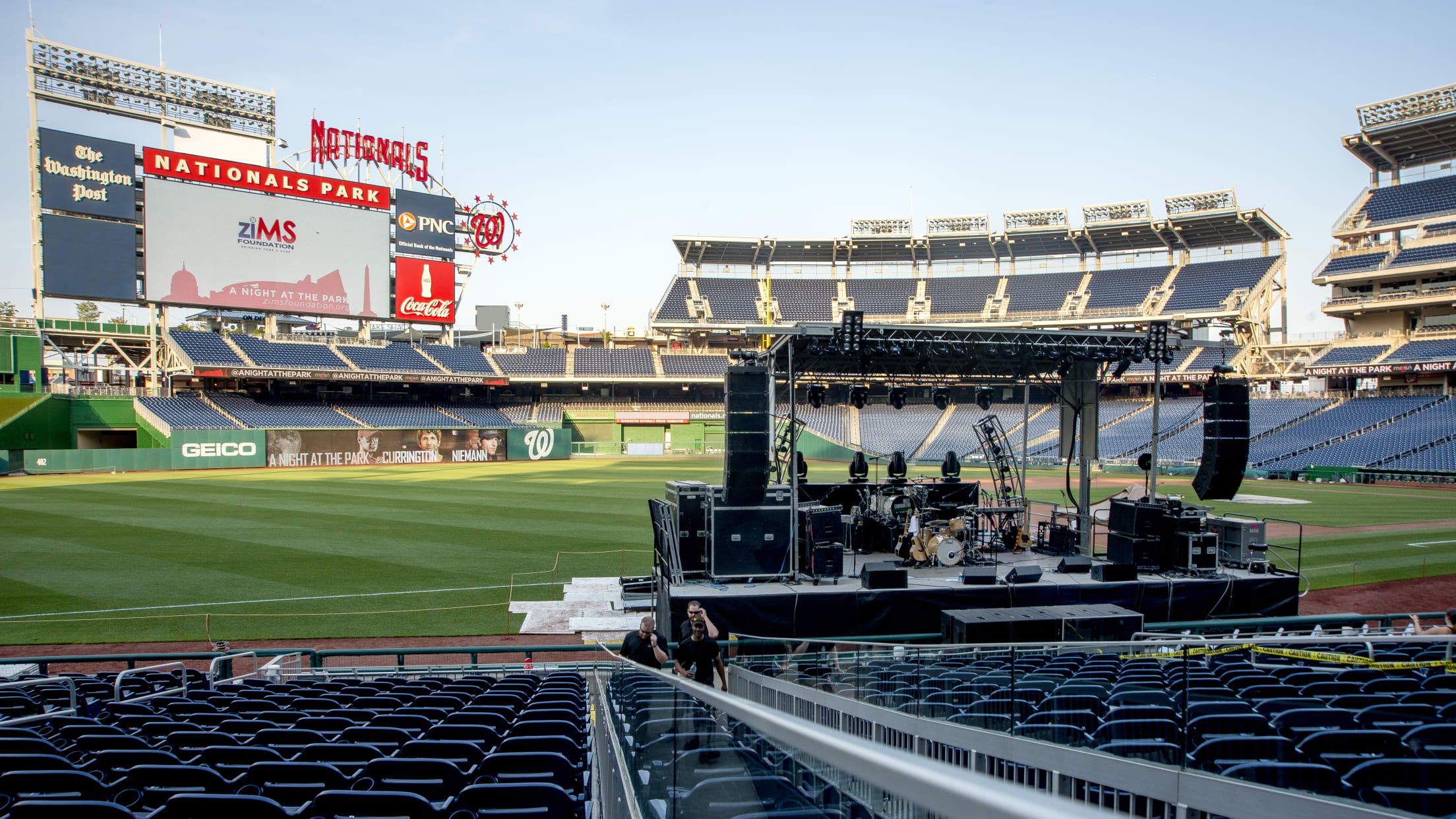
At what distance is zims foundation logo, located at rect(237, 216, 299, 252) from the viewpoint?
47062 millimetres

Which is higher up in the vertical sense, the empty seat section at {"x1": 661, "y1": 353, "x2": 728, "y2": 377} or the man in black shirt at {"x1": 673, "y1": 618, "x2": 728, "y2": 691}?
the empty seat section at {"x1": 661, "y1": 353, "x2": 728, "y2": 377}

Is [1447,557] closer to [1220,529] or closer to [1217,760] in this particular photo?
[1220,529]

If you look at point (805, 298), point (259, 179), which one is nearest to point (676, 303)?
point (805, 298)

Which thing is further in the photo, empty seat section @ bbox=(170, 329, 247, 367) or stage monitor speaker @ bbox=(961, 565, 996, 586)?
empty seat section @ bbox=(170, 329, 247, 367)

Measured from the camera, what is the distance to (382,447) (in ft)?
165

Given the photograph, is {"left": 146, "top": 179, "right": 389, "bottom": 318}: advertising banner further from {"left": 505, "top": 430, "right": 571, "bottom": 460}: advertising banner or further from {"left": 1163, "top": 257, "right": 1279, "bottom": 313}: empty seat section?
{"left": 1163, "top": 257, "right": 1279, "bottom": 313}: empty seat section

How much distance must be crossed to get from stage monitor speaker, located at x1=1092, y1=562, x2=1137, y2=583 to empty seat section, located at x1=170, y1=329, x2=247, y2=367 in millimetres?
54312

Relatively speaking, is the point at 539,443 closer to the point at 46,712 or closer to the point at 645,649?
the point at 645,649

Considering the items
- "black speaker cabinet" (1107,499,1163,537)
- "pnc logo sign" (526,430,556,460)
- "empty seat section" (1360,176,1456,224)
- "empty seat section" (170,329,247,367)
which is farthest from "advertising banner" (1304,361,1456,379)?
"empty seat section" (170,329,247,367)

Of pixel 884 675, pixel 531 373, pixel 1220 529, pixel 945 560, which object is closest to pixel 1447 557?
pixel 1220 529

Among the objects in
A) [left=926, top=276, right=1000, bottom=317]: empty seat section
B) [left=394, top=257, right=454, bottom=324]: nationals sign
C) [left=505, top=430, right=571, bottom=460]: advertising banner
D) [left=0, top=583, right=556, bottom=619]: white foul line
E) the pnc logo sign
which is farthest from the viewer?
[left=926, top=276, right=1000, bottom=317]: empty seat section

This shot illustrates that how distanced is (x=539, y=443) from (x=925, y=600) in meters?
46.1

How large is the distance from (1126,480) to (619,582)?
101 ft

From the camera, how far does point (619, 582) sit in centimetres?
1650
